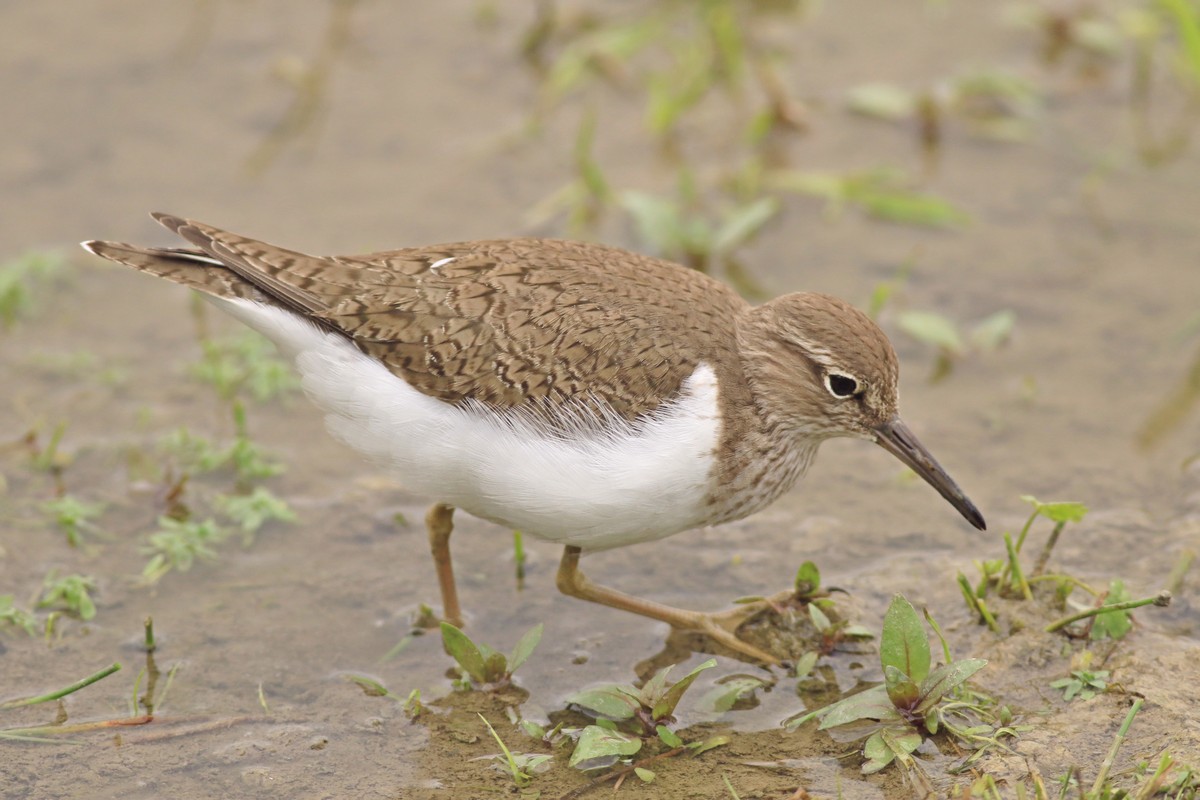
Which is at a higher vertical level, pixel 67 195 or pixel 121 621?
pixel 67 195

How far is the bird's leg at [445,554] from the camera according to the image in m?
6.62

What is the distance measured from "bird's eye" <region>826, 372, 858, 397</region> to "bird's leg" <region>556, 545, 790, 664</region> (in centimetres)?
103

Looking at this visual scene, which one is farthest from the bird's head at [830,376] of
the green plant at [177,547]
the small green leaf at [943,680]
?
the green plant at [177,547]

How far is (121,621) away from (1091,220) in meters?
6.71

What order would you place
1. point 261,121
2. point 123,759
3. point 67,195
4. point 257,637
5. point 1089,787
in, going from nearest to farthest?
1. point 1089,787
2. point 123,759
3. point 257,637
4. point 67,195
5. point 261,121

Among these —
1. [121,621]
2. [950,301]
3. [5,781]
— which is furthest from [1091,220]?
[5,781]

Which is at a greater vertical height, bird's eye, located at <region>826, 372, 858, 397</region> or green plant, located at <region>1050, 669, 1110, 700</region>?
bird's eye, located at <region>826, 372, 858, 397</region>

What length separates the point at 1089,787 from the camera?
207 inches

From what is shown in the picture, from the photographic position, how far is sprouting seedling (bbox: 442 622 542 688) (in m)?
5.98

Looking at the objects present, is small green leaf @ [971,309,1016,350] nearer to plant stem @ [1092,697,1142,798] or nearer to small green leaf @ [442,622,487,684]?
plant stem @ [1092,697,1142,798]

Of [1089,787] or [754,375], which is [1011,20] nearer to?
[754,375]

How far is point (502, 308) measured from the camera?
6086 mm

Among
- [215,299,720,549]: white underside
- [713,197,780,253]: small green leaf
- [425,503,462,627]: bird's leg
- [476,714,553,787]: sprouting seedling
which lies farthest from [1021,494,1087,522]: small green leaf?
[713,197,780,253]: small green leaf

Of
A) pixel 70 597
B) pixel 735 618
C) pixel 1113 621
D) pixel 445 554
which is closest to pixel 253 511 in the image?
pixel 70 597
